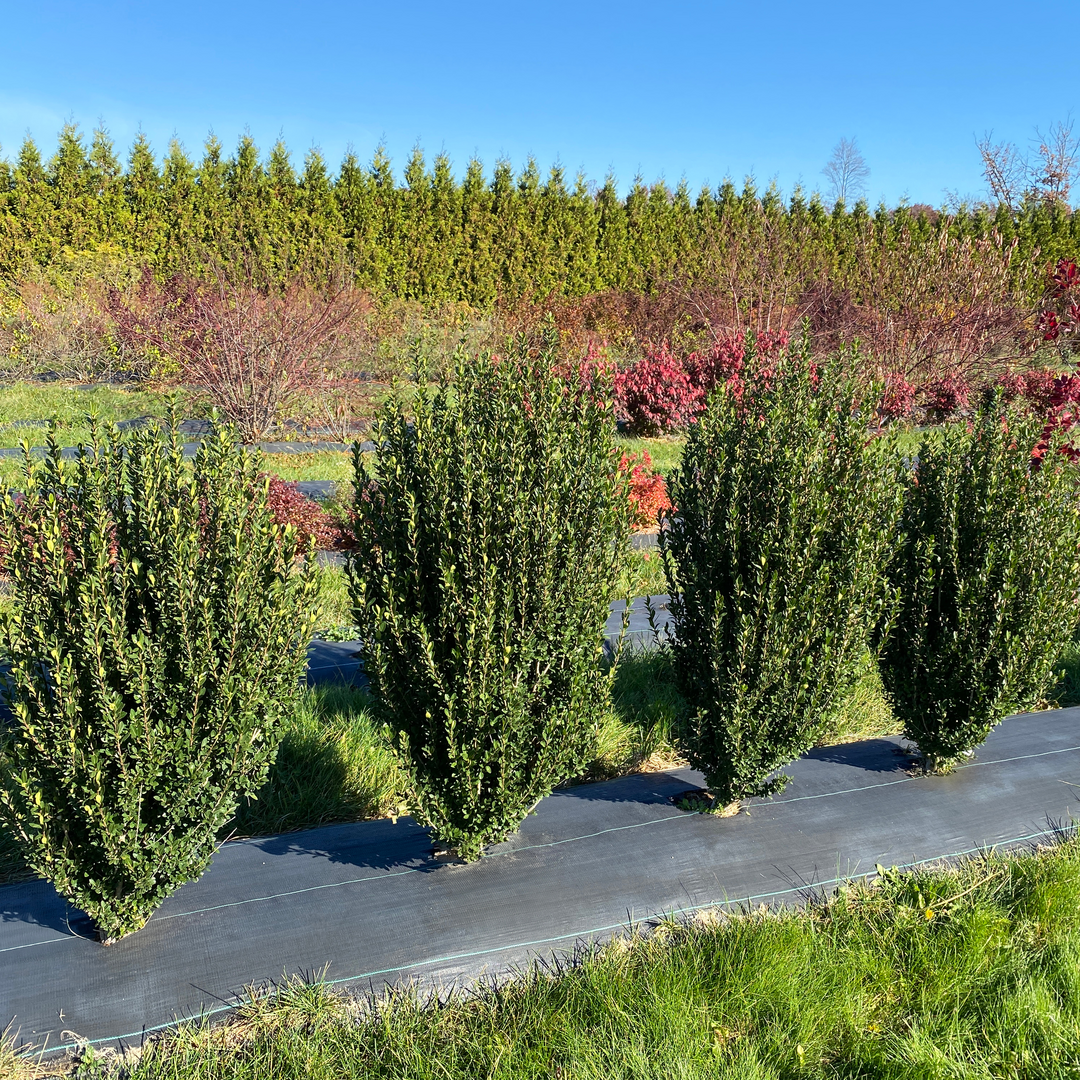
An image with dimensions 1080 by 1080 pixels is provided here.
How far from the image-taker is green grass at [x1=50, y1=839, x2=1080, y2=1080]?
2156 millimetres

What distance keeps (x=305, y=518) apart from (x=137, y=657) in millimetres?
4042

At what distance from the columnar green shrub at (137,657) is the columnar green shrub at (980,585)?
2.37 meters

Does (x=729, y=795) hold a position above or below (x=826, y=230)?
below

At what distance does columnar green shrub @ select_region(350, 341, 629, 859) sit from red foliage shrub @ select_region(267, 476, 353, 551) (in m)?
3.07

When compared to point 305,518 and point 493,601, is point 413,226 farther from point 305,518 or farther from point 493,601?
point 493,601

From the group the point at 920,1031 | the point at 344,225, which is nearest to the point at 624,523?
the point at 920,1031

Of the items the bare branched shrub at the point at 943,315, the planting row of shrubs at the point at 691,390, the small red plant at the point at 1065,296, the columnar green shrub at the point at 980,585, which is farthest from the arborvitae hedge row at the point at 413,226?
the columnar green shrub at the point at 980,585

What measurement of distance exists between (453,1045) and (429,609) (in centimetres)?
119

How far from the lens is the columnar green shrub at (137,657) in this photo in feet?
7.48

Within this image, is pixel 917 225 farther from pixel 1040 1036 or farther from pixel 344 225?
pixel 1040 1036

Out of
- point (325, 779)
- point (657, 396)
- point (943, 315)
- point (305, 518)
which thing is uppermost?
point (943, 315)

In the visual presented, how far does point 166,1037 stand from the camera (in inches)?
86.0

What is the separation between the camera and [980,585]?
330 centimetres

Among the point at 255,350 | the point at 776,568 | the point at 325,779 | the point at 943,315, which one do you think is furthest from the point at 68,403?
the point at 943,315
